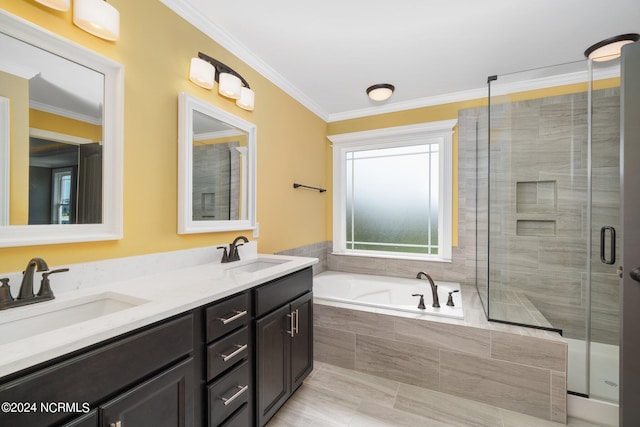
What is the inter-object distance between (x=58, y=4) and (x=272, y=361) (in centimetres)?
192

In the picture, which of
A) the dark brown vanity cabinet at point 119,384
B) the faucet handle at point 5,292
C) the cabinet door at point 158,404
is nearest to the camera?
the dark brown vanity cabinet at point 119,384

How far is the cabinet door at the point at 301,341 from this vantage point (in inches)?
68.5

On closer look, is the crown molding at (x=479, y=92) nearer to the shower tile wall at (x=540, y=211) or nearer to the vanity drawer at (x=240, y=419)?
the shower tile wall at (x=540, y=211)

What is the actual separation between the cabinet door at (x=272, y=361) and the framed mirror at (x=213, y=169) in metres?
0.76

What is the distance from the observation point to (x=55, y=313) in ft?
3.37

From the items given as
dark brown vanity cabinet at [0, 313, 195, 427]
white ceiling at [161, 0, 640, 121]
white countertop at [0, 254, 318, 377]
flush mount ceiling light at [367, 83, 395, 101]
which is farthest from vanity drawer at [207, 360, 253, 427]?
flush mount ceiling light at [367, 83, 395, 101]

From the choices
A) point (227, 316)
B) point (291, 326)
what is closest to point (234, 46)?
point (227, 316)

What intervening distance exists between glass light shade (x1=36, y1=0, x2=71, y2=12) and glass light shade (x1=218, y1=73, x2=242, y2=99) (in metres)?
0.84

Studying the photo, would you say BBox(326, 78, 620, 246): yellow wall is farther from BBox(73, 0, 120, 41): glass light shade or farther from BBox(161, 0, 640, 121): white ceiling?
BBox(73, 0, 120, 41): glass light shade

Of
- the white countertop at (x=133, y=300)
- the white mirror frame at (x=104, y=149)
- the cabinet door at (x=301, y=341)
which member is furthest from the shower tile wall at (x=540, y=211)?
the white mirror frame at (x=104, y=149)

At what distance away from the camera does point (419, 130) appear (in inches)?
122

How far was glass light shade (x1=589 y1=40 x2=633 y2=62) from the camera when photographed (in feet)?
6.22

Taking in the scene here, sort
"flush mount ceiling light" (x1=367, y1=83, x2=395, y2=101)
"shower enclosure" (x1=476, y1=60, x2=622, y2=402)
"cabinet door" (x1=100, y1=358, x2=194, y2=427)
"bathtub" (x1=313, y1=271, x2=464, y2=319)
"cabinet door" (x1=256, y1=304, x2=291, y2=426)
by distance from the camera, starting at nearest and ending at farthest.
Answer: "cabinet door" (x1=100, y1=358, x2=194, y2=427), "cabinet door" (x1=256, y1=304, x2=291, y2=426), "shower enclosure" (x1=476, y1=60, x2=622, y2=402), "flush mount ceiling light" (x1=367, y1=83, x2=395, y2=101), "bathtub" (x1=313, y1=271, x2=464, y2=319)

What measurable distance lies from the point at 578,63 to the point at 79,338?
3328mm
